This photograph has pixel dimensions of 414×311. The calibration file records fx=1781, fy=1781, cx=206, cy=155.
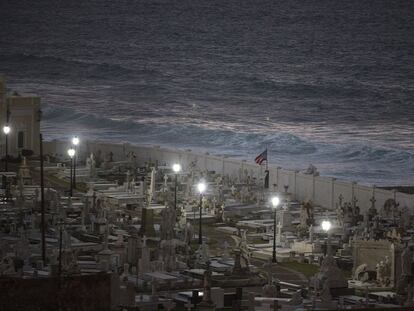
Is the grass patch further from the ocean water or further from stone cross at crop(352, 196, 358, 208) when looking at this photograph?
the ocean water

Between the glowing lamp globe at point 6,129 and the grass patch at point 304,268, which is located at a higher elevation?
the glowing lamp globe at point 6,129

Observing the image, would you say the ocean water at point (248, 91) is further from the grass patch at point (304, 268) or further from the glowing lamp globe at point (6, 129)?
the grass patch at point (304, 268)

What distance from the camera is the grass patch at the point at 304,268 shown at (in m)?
48.3

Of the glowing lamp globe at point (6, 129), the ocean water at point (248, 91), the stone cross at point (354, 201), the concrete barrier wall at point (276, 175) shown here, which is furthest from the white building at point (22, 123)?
the stone cross at point (354, 201)

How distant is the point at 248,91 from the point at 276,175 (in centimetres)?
8117

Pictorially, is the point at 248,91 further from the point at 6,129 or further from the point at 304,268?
the point at 304,268

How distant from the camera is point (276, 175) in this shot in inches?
2606

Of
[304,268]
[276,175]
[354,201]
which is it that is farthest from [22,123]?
[304,268]

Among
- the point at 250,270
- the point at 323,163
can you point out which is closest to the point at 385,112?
the point at 323,163

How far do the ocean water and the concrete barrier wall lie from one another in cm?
1482

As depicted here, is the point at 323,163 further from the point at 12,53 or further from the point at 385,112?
the point at 12,53

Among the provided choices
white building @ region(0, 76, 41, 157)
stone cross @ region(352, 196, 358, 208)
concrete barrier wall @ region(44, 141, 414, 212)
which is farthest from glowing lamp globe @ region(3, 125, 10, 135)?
stone cross @ region(352, 196, 358, 208)

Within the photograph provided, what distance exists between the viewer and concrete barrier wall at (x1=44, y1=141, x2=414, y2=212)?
2397 inches

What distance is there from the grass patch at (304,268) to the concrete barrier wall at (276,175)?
10405mm
